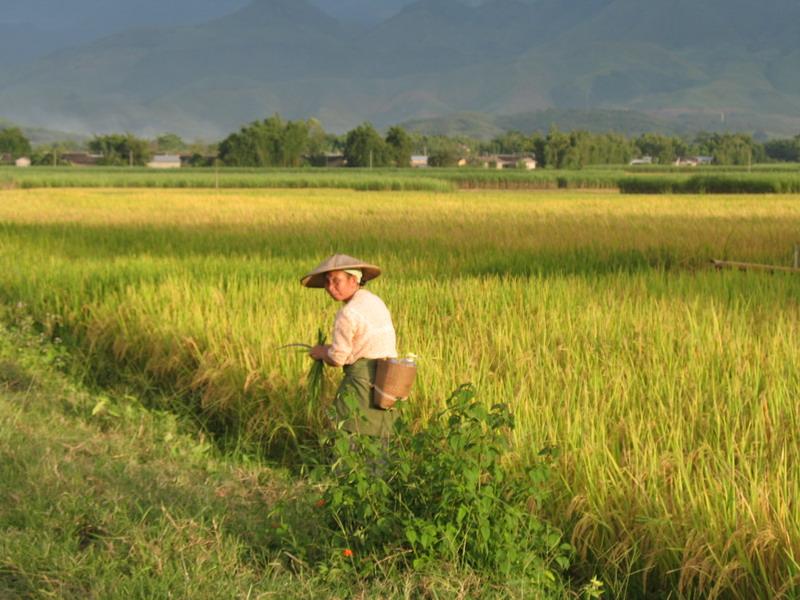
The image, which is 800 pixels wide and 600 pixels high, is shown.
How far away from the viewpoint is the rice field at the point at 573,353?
3387 millimetres

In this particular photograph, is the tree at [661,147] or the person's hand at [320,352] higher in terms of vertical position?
the tree at [661,147]

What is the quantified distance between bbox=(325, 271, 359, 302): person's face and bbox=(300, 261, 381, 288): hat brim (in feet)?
0.12

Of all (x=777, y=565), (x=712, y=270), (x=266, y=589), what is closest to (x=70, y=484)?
(x=266, y=589)

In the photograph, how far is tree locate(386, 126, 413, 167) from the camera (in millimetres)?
102188

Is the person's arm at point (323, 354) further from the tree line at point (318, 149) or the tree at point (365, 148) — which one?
the tree at point (365, 148)

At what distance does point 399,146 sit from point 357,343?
100927 mm

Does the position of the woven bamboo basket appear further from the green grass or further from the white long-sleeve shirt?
the green grass

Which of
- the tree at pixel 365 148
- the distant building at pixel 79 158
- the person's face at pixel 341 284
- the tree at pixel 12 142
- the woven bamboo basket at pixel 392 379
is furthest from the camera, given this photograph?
the distant building at pixel 79 158

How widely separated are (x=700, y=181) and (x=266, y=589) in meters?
46.4

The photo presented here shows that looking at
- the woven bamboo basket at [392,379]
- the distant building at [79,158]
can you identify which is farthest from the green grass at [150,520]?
the distant building at [79,158]

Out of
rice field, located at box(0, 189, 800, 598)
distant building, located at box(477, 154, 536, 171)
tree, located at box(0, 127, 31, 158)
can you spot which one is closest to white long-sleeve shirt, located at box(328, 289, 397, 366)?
rice field, located at box(0, 189, 800, 598)

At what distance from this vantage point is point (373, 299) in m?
4.48

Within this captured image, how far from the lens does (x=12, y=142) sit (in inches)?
5034

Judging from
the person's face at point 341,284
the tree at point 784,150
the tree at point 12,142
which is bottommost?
the person's face at point 341,284
